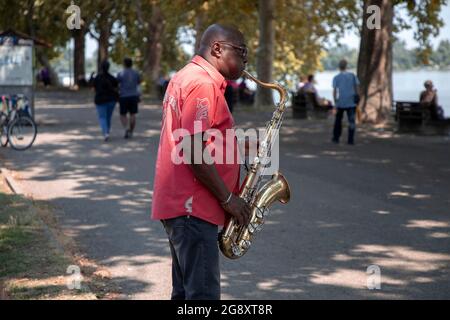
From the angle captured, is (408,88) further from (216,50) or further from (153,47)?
(216,50)

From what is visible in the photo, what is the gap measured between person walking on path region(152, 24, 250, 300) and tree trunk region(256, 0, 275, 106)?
24.9 meters

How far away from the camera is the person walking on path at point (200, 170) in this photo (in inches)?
158

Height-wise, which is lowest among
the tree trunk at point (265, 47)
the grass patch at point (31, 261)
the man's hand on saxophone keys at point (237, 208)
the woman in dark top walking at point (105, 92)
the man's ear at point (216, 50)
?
the grass patch at point (31, 261)

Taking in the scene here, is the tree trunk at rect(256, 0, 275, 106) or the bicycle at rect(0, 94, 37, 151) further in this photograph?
the tree trunk at rect(256, 0, 275, 106)

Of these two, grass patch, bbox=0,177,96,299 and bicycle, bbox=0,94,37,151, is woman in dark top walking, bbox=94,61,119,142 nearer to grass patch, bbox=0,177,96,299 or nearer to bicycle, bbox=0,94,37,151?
bicycle, bbox=0,94,37,151

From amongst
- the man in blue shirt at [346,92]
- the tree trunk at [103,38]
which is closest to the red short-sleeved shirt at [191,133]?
the man in blue shirt at [346,92]

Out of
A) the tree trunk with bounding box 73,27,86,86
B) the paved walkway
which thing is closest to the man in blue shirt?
the paved walkway

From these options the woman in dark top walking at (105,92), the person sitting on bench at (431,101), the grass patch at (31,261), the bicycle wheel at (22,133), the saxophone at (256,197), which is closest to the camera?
the saxophone at (256,197)

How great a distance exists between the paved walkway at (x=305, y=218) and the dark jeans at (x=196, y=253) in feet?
7.20

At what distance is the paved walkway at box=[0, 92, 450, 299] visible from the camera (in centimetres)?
682

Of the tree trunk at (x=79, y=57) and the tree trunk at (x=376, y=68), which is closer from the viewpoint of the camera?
the tree trunk at (x=376, y=68)

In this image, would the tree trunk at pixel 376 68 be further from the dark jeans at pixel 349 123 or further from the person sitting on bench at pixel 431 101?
the dark jeans at pixel 349 123

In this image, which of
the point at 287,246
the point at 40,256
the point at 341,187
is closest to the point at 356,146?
the point at 341,187
